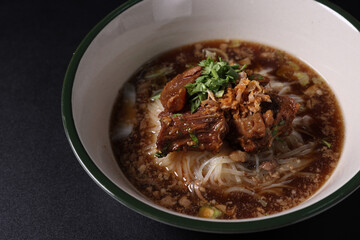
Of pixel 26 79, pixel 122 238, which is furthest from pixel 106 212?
pixel 26 79

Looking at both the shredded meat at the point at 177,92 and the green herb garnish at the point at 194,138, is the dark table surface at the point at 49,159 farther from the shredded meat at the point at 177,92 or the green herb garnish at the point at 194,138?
the shredded meat at the point at 177,92

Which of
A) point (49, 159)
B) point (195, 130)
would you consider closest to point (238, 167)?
point (195, 130)

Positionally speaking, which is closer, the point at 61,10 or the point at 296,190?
the point at 296,190

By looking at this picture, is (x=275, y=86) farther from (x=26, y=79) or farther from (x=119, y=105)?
(x=26, y=79)

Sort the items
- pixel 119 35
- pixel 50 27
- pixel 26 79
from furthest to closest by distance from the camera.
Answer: pixel 50 27
pixel 26 79
pixel 119 35

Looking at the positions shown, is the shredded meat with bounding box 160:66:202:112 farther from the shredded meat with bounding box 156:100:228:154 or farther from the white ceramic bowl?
the white ceramic bowl

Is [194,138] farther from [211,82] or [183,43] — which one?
[183,43]

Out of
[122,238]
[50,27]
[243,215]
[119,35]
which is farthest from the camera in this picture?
[50,27]
